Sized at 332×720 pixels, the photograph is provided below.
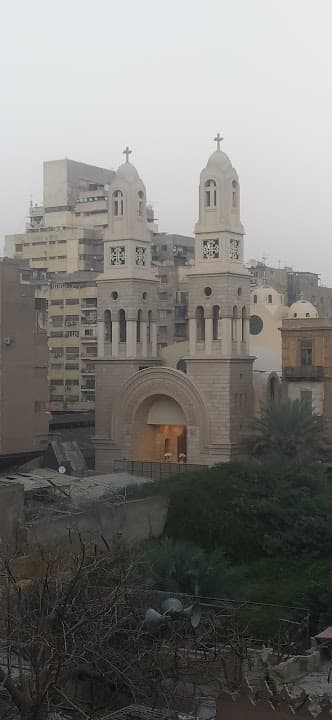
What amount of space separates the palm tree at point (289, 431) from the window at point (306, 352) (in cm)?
463

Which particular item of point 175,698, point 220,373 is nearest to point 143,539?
point 220,373

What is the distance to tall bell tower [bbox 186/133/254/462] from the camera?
136 feet

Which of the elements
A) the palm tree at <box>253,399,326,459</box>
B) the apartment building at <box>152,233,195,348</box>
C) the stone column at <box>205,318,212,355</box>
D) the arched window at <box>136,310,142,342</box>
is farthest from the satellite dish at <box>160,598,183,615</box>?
the apartment building at <box>152,233,195,348</box>

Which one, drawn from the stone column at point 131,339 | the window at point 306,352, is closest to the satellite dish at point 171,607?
the stone column at point 131,339

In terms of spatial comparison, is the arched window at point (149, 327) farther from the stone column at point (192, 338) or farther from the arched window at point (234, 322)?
the arched window at point (234, 322)

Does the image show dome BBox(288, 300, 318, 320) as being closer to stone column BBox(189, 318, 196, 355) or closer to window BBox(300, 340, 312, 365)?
window BBox(300, 340, 312, 365)

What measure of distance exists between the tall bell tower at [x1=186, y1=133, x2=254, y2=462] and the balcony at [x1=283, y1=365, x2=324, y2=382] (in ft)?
9.53

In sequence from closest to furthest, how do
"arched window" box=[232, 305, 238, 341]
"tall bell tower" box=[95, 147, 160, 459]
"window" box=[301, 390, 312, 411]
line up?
"window" box=[301, 390, 312, 411] < "arched window" box=[232, 305, 238, 341] < "tall bell tower" box=[95, 147, 160, 459]

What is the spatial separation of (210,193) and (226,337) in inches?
212

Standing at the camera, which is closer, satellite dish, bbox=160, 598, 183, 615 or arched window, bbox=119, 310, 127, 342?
satellite dish, bbox=160, 598, 183, 615

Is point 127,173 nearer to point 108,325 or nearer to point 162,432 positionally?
point 108,325

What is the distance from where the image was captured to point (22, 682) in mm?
16469

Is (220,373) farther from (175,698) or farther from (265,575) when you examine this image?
(175,698)

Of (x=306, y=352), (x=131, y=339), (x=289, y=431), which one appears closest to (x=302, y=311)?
(x=306, y=352)
